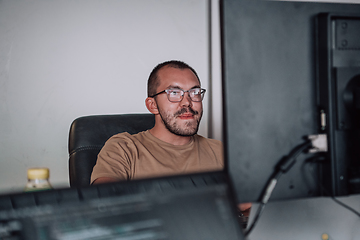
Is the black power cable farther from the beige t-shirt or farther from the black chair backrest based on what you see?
the black chair backrest

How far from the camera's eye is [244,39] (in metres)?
0.50

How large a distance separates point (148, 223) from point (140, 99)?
1681 millimetres

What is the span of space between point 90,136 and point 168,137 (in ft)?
1.14

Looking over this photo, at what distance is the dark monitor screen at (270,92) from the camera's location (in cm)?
50

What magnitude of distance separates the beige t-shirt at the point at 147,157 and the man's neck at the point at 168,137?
0.03 meters

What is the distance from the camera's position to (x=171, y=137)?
4.47ft

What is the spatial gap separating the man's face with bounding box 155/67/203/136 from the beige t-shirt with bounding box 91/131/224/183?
8 centimetres

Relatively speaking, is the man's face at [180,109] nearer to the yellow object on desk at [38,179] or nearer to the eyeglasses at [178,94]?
the eyeglasses at [178,94]

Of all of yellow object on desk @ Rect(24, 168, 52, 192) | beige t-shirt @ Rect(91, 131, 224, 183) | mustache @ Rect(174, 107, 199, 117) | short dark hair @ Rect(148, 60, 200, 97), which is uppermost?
short dark hair @ Rect(148, 60, 200, 97)

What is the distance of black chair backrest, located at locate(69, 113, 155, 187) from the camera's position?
1.25m

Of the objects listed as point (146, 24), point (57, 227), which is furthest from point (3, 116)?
point (57, 227)

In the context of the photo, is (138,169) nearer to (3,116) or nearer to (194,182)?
(194,182)

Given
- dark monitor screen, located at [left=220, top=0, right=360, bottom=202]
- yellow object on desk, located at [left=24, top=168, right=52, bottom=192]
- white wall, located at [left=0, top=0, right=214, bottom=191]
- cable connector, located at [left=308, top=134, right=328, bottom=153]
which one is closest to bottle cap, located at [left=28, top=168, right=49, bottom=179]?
yellow object on desk, located at [left=24, top=168, right=52, bottom=192]

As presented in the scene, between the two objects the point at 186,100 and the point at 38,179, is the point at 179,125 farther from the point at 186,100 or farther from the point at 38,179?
the point at 38,179
